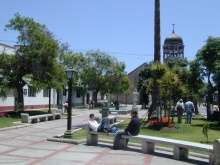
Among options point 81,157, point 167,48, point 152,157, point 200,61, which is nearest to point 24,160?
point 81,157

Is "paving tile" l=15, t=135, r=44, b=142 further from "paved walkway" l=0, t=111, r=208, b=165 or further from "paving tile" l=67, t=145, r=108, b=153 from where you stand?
"paving tile" l=67, t=145, r=108, b=153

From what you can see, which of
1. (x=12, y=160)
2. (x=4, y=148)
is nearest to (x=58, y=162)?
(x=12, y=160)

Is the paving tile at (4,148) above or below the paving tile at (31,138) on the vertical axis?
below

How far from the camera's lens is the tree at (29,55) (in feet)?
127

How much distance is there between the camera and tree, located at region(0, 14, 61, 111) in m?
38.6

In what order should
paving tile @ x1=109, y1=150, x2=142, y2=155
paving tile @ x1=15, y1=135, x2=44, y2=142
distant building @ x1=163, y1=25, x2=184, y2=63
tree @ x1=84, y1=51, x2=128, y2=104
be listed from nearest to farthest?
paving tile @ x1=109, y1=150, x2=142, y2=155 < paving tile @ x1=15, y1=135, x2=44, y2=142 < distant building @ x1=163, y1=25, x2=184, y2=63 < tree @ x1=84, y1=51, x2=128, y2=104

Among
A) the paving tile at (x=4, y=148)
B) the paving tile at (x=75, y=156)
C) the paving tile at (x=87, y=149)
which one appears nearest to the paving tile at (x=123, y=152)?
the paving tile at (x=87, y=149)

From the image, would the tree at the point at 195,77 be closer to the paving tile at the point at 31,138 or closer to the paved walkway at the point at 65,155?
the paving tile at the point at 31,138

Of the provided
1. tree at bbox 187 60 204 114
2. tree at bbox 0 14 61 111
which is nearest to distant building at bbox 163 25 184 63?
tree at bbox 187 60 204 114

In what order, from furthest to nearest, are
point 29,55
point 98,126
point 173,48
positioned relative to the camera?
point 173,48
point 29,55
point 98,126

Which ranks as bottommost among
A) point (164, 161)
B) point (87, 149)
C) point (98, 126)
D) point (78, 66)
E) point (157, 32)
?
point (164, 161)

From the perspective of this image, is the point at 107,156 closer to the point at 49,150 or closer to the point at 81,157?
the point at 81,157

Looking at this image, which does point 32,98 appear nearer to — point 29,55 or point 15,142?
point 29,55

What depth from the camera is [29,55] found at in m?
38.6
